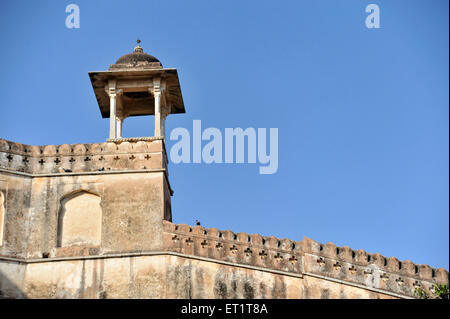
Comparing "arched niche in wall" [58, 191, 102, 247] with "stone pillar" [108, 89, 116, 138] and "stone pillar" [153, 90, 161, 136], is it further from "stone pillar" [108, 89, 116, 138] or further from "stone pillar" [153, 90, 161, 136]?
"stone pillar" [153, 90, 161, 136]

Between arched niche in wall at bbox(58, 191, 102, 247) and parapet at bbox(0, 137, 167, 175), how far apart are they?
71 centimetres

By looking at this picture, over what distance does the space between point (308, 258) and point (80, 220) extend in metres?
5.41

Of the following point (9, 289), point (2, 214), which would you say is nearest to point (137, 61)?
point (2, 214)

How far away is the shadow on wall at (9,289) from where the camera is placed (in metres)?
27.2

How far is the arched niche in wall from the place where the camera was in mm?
28141

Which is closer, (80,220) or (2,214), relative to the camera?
(2,214)

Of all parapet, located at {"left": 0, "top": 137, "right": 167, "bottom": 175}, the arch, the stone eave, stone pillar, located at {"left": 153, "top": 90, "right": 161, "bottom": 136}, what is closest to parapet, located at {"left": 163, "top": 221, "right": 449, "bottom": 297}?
parapet, located at {"left": 0, "top": 137, "right": 167, "bottom": 175}

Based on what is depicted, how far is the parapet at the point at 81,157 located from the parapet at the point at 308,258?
81.2 inches

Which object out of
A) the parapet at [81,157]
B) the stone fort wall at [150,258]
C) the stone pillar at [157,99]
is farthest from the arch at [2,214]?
the stone pillar at [157,99]

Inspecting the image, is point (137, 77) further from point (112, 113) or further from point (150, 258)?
point (150, 258)

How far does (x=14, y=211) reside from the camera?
92.5 ft

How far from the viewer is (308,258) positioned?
27453 mm
